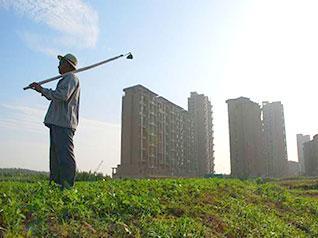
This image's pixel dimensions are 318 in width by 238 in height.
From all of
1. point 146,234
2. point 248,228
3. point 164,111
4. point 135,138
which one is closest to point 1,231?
point 146,234

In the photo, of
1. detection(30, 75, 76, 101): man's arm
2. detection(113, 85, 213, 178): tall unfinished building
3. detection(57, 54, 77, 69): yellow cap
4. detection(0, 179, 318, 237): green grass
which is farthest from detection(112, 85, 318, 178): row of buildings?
detection(30, 75, 76, 101): man's arm

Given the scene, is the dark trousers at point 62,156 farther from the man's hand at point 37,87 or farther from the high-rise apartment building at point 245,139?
the high-rise apartment building at point 245,139

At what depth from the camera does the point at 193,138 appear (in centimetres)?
8012

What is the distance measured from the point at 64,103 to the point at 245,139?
218 ft

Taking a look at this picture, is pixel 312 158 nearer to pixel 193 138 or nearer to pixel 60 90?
pixel 193 138

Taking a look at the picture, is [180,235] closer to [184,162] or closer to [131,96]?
[131,96]

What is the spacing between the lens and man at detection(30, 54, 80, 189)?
4.82 meters

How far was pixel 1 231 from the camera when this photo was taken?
2.99m

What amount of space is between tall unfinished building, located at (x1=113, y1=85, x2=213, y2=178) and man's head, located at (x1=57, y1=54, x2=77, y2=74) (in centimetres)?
4434

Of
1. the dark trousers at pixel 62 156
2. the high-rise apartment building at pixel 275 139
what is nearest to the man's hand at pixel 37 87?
the dark trousers at pixel 62 156

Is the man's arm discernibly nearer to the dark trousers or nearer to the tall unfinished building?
the dark trousers

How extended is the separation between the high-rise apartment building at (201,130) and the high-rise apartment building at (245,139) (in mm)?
9756

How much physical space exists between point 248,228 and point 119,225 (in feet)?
7.13

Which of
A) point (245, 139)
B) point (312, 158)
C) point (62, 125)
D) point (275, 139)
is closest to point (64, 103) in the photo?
point (62, 125)
